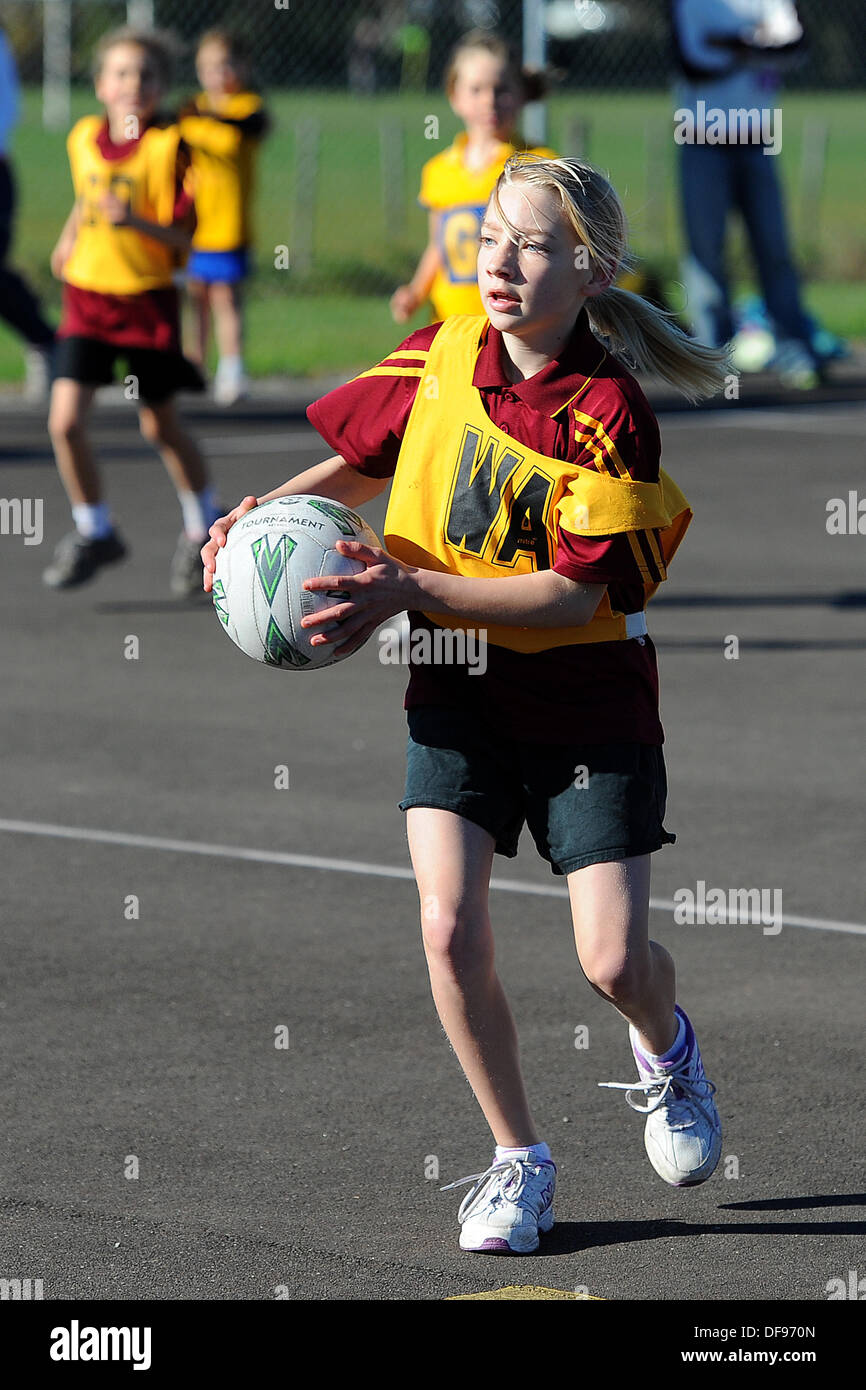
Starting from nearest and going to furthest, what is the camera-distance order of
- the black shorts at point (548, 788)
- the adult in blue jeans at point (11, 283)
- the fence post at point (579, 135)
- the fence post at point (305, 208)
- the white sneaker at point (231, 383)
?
1. the black shorts at point (548, 788)
2. the adult in blue jeans at point (11, 283)
3. the white sneaker at point (231, 383)
4. the fence post at point (579, 135)
5. the fence post at point (305, 208)

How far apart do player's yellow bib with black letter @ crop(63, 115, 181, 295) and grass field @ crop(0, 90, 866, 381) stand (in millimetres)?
6571

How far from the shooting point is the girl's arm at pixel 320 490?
4375 mm

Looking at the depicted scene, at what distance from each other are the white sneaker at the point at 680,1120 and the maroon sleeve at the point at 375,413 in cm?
122

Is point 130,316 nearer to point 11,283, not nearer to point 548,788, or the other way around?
point 11,283

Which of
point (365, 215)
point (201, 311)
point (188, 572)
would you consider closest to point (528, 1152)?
point (188, 572)

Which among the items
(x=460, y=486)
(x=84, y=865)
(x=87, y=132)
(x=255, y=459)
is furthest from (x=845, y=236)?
(x=460, y=486)

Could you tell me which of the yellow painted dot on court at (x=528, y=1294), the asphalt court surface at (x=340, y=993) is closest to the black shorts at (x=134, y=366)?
the asphalt court surface at (x=340, y=993)

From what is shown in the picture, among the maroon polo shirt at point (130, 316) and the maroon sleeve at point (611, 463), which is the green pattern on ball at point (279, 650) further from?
the maroon polo shirt at point (130, 316)

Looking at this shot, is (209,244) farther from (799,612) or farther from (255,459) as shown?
(799,612)

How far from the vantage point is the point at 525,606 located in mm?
4129

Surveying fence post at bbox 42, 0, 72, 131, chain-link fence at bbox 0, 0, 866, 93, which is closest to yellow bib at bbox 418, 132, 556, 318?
chain-link fence at bbox 0, 0, 866, 93

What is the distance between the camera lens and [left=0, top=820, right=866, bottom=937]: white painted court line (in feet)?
21.1

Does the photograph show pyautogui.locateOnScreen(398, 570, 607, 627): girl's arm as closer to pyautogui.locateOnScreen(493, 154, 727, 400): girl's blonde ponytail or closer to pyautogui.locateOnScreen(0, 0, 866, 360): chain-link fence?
pyautogui.locateOnScreen(493, 154, 727, 400): girl's blonde ponytail

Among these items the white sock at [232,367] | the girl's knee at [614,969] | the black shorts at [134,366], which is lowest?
the girl's knee at [614,969]
